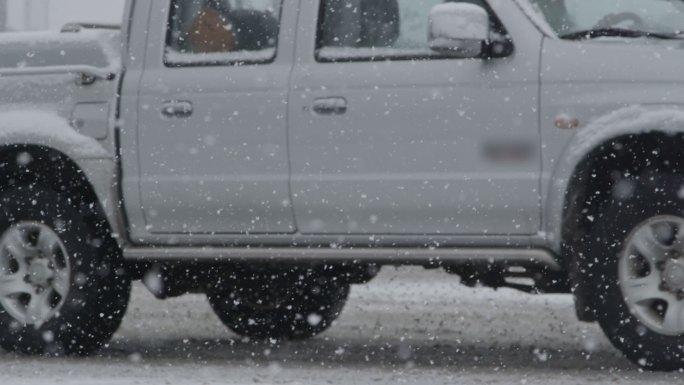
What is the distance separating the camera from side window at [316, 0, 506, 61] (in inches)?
323

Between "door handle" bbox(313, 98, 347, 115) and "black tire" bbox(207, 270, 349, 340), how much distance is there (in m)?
1.73

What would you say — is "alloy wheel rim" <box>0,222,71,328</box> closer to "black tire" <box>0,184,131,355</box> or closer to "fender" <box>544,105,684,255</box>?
"black tire" <box>0,184,131,355</box>

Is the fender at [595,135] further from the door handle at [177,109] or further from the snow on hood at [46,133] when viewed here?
the snow on hood at [46,133]

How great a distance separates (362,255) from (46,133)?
1639 mm

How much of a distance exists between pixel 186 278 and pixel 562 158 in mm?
2130

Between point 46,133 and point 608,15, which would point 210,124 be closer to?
point 46,133

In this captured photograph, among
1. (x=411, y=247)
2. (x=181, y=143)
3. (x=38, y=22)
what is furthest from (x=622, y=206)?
(x=38, y=22)

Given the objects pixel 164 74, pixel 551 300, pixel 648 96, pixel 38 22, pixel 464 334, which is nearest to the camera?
pixel 648 96

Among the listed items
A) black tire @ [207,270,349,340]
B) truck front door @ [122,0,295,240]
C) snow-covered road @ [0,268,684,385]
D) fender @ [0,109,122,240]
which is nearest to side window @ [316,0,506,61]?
truck front door @ [122,0,295,240]

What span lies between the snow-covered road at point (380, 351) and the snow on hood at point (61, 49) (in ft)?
4.45

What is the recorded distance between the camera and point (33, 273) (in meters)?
8.90

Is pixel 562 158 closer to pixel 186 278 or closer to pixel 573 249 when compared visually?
pixel 573 249

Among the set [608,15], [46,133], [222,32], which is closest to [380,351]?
[222,32]

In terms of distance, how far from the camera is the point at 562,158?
777 centimetres
